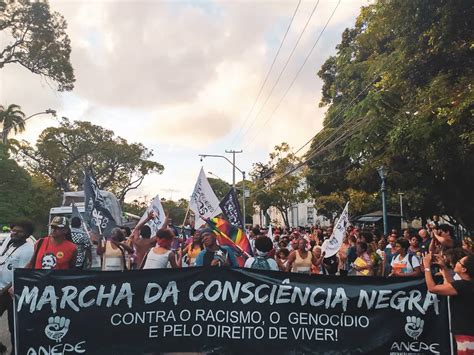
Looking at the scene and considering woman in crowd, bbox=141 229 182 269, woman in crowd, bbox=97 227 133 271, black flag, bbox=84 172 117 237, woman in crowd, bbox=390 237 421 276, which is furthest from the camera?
black flag, bbox=84 172 117 237

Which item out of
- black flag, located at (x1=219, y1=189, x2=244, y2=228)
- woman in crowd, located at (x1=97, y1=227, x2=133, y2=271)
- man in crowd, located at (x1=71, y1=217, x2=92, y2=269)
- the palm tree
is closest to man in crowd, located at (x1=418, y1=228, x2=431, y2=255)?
black flag, located at (x1=219, y1=189, x2=244, y2=228)

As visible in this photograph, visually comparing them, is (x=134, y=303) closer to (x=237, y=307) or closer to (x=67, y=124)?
(x=237, y=307)

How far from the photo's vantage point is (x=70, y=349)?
204 inches

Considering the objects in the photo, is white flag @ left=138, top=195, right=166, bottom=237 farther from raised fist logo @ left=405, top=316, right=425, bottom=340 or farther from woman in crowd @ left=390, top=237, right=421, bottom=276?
raised fist logo @ left=405, top=316, right=425, bottom=340

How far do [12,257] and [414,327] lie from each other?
15.1 ft

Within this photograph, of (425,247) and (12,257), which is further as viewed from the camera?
(425,247)

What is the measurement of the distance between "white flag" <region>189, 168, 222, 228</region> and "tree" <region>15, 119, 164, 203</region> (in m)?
34.1

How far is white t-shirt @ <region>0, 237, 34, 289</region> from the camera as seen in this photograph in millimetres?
6211

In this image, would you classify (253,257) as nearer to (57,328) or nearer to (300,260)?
(300,260)

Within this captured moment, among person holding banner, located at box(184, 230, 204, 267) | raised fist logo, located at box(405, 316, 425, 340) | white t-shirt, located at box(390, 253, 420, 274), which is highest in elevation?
person holding banner, located at box(184, 230, 204, 267)

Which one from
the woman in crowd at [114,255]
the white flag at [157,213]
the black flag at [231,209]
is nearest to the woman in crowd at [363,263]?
the black flag at [231,209]

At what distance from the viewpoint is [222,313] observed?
5.35 meters

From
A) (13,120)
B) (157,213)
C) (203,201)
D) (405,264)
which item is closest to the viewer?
(405,264)

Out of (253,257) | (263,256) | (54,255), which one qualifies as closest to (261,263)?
(263,256)
